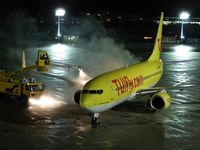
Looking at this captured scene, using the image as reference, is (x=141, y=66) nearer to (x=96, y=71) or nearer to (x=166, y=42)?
(x=96, y=71)

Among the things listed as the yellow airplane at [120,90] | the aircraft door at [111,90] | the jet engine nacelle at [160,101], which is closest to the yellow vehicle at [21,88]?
the yellow airplane at [120,90]

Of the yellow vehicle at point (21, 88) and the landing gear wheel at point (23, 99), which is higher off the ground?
the yellow vehicle at point (21, 88)

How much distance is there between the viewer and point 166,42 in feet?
397

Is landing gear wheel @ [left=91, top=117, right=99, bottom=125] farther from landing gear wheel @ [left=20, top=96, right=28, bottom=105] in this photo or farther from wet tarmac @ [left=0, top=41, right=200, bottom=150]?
landing gear wheel @ [left=20, top=96, right=28, bottom=105]

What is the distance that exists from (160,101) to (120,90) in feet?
10.5

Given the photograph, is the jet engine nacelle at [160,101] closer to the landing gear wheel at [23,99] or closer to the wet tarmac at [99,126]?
the wet tarmac at [99,126]

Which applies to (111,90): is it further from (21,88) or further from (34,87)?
(21,88)

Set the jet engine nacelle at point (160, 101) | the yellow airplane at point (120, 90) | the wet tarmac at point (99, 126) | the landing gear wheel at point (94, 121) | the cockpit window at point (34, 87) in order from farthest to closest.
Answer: the cockpit window at point (34, 87) < the jet engine nacelle at point (160, 101) < the landing gear wheel at point (94, 121) < the yellow airplane at point (120, 90) < the wet tarmac at point (99, 126)

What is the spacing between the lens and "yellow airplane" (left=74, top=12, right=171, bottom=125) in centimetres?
2369

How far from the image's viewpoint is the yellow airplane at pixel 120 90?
2369 centimetres

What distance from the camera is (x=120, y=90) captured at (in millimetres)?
25922

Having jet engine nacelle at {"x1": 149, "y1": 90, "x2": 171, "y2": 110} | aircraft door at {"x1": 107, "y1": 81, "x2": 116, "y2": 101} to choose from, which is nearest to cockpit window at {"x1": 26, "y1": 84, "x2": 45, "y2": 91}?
aircraft door at {"x1": 107, "y1": 81, "x2": 116, "y2": 101}

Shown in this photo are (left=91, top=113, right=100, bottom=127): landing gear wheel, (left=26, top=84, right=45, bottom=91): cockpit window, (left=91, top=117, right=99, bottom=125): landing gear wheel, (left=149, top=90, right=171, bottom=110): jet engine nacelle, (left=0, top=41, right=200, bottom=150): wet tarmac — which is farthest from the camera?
(left=26, top=84, right=45, bottom=91): cockpit window

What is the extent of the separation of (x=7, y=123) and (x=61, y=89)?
1310 centimetres
